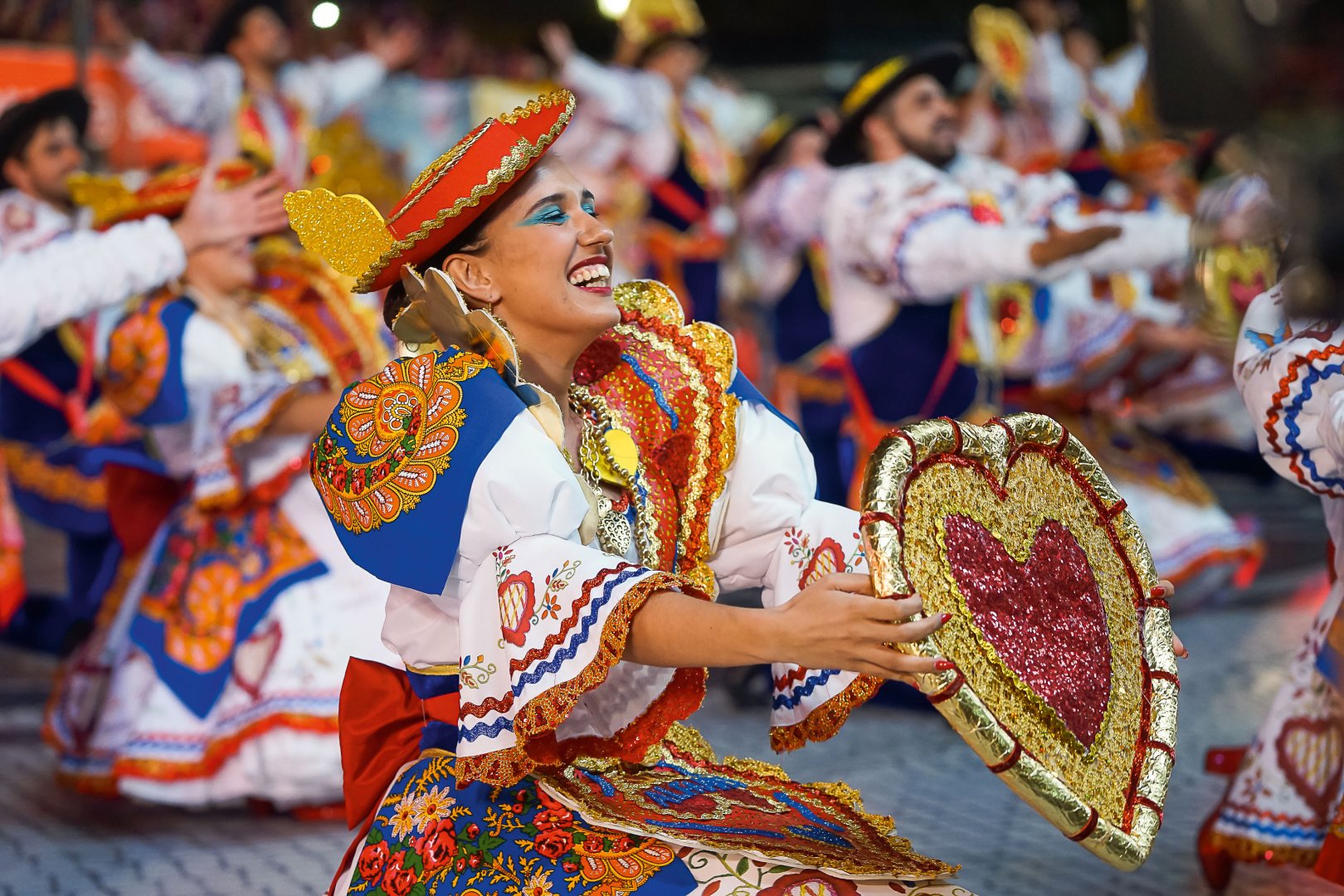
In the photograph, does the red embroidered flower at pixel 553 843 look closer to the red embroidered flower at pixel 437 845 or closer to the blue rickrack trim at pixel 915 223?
the red embroidered flower at pixel 437 845

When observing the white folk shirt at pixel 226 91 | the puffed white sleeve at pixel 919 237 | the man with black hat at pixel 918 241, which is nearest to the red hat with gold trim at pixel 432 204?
the puffed white sleeve at pixel 919 237

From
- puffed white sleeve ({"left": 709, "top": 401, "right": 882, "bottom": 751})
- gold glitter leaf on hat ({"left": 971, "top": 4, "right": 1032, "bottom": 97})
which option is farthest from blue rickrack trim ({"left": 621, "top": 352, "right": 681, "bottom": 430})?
gold glitter leaf on hat ({"left": 971, "top": 4, "right": 1032, "bottom": 97})

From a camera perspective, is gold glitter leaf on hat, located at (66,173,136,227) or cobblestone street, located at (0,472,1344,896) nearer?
cobblestone street, located at (0,472,1344,896)

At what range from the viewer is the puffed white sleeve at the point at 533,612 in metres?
2.07

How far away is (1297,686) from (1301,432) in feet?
2.10

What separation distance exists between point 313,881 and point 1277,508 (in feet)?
20.1

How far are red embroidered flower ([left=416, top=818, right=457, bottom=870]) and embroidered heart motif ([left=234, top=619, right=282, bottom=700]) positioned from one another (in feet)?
6.67

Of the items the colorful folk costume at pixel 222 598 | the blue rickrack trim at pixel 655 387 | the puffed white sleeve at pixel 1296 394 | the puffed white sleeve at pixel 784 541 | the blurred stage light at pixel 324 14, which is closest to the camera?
the puffed white sleeve at pixel 784 541

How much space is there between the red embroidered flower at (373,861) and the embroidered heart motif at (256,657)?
6.42 ft

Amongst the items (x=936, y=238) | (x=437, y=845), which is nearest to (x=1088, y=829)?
(x=437, y=845)

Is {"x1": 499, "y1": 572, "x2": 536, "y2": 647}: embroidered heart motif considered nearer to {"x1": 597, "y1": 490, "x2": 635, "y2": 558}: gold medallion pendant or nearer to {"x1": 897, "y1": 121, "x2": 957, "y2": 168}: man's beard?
{"x1": 597, "y1": 490, "x2": 635, "y2": 558}: gold medallion pendant

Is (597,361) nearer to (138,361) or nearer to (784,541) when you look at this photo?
(784,541)

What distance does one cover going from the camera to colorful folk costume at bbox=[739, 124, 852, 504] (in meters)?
6.04

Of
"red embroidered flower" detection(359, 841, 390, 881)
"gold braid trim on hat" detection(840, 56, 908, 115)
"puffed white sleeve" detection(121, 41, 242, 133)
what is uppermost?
"red embroidered flower" detection(359, 841, 390, 881)
